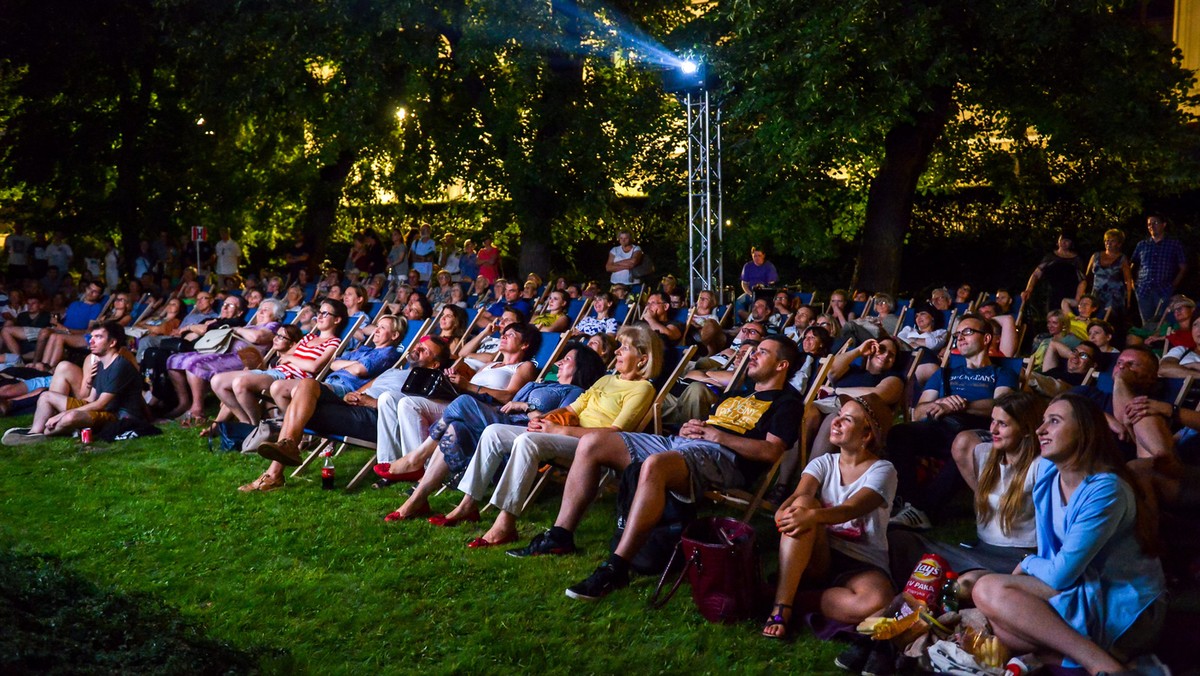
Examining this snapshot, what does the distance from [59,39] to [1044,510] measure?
18769 mm

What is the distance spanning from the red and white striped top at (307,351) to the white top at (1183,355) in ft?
19.2

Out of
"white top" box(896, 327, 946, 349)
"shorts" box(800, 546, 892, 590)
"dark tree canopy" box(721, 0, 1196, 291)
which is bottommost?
"shorts" box(800, 546, 892, 590)

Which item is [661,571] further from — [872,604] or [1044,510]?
[1044,510]

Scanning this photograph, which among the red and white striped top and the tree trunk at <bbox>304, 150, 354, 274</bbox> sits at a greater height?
the tree trunk at <bbox>304, 150, 354, 274</bbox>

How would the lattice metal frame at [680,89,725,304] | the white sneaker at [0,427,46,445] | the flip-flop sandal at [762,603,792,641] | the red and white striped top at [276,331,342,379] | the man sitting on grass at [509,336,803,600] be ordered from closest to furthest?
the flip-flop sandal at [762,603,792,641] → the man sitting on grass at [509,336,803,600] → the red and white striped top at [276,331,342,379] → the white sneaker at [0,427,46,445] → the lattice metal frame at [680,89,725,304]

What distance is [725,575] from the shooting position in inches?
167

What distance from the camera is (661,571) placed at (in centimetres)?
477

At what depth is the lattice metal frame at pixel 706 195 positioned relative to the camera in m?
12.8

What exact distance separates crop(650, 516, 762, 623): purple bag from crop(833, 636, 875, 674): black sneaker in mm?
500

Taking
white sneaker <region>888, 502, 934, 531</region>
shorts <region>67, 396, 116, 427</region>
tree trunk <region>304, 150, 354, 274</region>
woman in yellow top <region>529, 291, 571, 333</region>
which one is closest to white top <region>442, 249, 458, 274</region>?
tree trunk <region>304, 150, 354, 274</region>

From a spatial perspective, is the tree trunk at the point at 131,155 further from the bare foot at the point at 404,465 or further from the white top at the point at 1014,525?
the white top at the point at 1014,525

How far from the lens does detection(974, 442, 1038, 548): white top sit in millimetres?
4379

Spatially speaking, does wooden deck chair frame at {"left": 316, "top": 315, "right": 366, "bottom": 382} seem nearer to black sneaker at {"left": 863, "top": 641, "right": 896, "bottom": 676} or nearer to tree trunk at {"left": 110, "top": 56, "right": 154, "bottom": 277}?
black sneaker at {"left": 863, "top": 641, "right": 896, "bottom": 676}

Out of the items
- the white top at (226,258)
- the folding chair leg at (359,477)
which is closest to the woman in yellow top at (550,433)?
the folding chair leg at (359,477)
